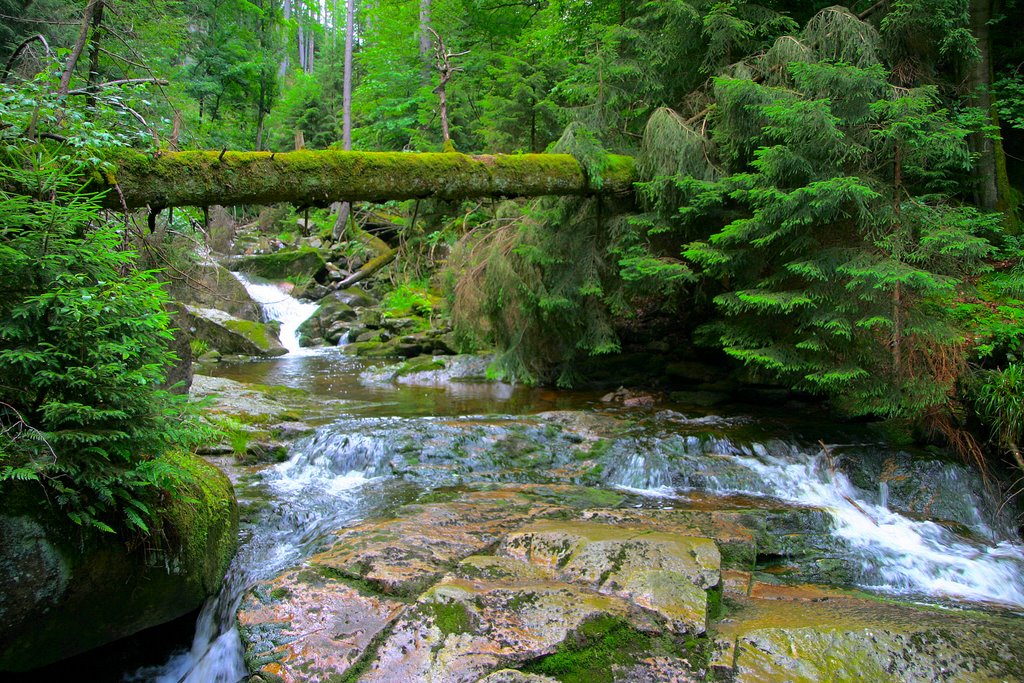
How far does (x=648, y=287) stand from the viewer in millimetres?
8266

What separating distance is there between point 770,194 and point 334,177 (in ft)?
15.9

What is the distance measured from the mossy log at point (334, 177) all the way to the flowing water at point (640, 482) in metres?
3.05

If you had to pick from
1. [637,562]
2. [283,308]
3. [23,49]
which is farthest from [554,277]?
[283,308]

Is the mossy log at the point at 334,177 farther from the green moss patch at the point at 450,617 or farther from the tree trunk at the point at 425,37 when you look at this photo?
the tree trunk at the point at 425,37

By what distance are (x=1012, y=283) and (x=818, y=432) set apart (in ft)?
8.66

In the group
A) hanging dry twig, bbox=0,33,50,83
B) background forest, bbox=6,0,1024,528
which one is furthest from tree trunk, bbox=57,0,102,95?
hanging dry twig, bbox=0,33,50,83

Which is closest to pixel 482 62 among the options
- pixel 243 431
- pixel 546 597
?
pixel 243 431

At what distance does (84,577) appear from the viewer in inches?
139

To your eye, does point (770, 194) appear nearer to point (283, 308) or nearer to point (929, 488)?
point (929, 488)

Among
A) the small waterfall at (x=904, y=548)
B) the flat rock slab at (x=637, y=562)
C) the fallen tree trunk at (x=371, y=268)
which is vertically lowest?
the small waterfall at (x=904, y=548)

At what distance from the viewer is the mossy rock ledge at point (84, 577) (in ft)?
10.8

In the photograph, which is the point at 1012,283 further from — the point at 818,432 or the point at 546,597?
the point at 546,597

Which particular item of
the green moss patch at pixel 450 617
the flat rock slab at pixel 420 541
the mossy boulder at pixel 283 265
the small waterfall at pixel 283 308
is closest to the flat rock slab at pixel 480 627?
the green moss patch at pixel 450 617

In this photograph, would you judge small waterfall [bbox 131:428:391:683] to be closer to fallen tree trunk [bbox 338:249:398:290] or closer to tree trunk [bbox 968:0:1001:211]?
tree trunk [bbox 968:0:1001:211]
